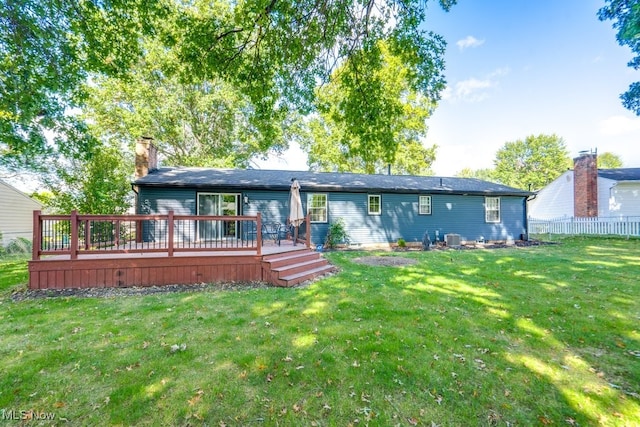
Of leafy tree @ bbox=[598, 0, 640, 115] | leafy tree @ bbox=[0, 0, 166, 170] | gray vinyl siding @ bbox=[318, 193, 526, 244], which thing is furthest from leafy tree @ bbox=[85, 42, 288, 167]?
leafy tree @ bbox=[598, 0, 640, 115]

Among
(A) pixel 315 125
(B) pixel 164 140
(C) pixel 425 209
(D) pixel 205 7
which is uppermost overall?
(D) pixel 205 7

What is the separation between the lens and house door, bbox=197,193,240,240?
34.2ft

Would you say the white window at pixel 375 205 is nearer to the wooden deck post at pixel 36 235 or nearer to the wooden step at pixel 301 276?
the wooden step at pixel 301 276

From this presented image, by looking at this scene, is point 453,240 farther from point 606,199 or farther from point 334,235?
point 606,199

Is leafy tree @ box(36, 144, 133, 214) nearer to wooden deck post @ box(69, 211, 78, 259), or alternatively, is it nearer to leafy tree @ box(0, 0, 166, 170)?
leafy tree @ box(0, 0, 166, 170)

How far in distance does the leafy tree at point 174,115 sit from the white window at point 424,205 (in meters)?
12.1

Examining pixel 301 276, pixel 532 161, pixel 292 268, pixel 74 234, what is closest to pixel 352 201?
pixel 292 268

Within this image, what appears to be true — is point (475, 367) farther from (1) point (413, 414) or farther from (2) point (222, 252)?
(2) point (222, 252)

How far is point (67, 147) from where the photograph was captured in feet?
28.4

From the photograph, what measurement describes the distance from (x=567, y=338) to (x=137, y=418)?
16.2 feet

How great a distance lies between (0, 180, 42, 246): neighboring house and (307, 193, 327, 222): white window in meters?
15.3

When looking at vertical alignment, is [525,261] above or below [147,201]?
below

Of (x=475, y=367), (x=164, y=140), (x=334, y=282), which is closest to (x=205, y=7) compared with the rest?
(x=164, y=140)

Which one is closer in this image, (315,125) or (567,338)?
(567,338)
